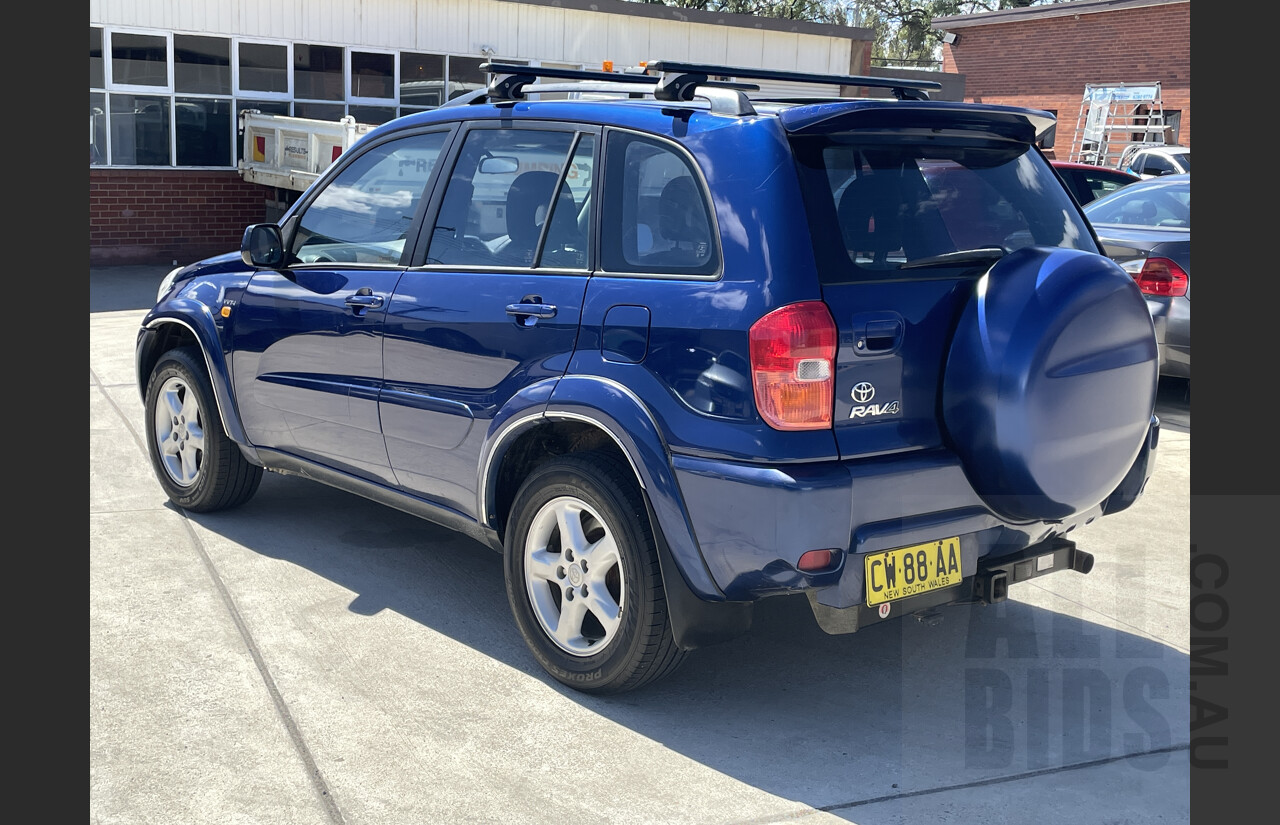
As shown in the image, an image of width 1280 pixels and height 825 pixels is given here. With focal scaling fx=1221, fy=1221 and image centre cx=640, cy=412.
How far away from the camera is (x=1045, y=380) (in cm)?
342

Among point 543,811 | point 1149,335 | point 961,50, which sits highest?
point 961,50

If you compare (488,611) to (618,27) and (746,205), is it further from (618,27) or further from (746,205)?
(618,27)

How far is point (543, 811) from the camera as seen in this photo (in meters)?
3.27

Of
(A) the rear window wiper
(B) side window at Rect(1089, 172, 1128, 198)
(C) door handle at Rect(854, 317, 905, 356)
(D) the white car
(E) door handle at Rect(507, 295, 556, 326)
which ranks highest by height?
(D) the white car

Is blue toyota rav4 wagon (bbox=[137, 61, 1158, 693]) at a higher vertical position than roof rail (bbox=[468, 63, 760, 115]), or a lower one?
lower

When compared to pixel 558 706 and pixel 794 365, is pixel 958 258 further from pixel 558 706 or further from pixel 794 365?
pixel 558 706

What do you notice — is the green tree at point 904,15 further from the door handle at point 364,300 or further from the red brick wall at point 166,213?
the door handle at point 364,300

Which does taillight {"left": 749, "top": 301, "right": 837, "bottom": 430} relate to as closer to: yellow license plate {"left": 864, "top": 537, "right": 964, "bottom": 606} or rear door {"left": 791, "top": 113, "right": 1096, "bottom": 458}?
rear door {"left": 791, "top": 113, "right": 1096, "bottom": 458}

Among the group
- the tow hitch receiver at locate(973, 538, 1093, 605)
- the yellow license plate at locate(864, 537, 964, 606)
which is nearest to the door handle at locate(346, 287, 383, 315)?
the yellow license plate at locate(864, 537, 964, 606)

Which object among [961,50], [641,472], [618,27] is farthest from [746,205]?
[961,50]

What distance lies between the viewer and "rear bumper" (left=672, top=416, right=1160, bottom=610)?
3.32 metres

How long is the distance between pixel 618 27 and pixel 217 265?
15.2m

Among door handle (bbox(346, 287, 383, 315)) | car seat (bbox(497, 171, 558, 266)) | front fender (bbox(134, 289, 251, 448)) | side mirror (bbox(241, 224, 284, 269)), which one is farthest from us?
front fender (bbox(134, 289, 251, 448))

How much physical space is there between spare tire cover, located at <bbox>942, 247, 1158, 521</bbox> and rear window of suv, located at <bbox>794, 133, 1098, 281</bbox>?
0.78ft
